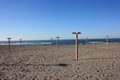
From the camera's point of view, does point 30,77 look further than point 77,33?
No

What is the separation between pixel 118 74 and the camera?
8.05 meters

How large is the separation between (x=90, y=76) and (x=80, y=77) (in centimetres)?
54

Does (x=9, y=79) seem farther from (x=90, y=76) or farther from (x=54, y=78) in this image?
(x=90, y=76)

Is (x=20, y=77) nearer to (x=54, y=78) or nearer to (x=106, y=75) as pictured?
(x=54, y=78)

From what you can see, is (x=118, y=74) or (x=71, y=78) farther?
(x=118, y=74)

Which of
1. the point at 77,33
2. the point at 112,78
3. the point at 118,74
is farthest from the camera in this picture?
the point at 77,33

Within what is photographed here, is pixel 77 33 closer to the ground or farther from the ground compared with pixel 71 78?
farther from the ground

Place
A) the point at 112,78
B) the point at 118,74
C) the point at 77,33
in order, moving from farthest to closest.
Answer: the point at 77,33 → the point at 118,74 → the point at 112,78

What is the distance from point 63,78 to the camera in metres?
7.52

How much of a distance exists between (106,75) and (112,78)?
0.49m

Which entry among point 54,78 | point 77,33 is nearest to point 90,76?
point 54,78

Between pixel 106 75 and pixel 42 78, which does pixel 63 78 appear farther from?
pixel 106 75

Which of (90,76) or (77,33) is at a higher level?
(77,33)

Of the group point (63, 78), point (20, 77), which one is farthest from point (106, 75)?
point (20, 77)
